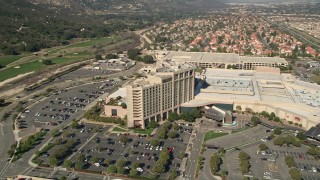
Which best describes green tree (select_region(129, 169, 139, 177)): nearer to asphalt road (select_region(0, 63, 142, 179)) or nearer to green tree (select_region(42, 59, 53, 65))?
asphalt road (select_region(0, 63, 142, 179))

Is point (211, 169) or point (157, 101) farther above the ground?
point (157, 101)

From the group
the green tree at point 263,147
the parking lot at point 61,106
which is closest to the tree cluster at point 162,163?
the green tree at point 263,147

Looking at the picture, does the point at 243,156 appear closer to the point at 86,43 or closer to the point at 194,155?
the point at 194,155

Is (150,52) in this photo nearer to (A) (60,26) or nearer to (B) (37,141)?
(A) (60,26)

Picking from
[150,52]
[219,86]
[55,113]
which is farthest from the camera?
[150,52]

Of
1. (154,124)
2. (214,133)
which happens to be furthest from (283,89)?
(154,124)

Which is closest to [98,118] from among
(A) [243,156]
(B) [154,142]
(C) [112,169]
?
(B) [154,142]

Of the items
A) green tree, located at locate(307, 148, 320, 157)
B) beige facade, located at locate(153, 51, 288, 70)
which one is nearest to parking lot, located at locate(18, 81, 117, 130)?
beige facade, located at locate(153, 51, 288, 70)
